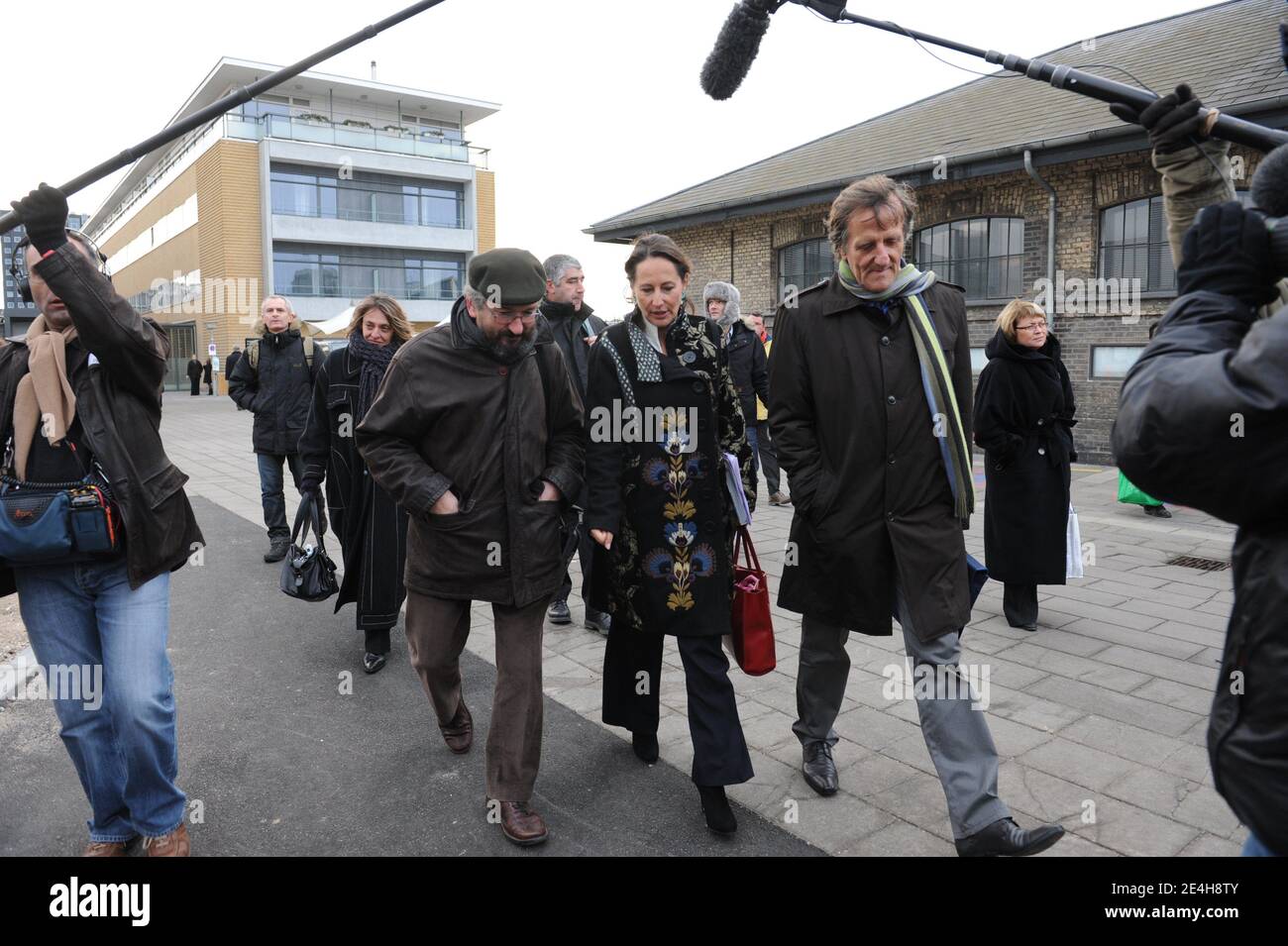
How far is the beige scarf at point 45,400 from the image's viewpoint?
9.55ft

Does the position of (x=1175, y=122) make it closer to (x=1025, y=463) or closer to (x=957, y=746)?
(x=957, y=746)

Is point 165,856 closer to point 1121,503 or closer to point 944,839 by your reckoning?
point 944,839

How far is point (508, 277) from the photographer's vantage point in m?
3.29

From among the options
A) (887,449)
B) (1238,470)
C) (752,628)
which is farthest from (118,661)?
(1238,470)

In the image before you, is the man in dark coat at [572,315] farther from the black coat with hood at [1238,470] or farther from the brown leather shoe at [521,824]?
the black coat with hood at [1238,470]

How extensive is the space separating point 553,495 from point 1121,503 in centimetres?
883

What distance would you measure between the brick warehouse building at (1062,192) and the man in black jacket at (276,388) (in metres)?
8.79

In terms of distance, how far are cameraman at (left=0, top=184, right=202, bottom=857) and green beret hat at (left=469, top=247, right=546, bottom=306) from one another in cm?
106

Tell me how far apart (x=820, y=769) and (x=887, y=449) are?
127 centimetres

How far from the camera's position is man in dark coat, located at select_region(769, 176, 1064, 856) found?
317 cm

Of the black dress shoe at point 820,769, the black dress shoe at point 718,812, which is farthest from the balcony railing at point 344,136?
the black dress shoe at point 718,812

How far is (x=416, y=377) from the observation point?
3.42m

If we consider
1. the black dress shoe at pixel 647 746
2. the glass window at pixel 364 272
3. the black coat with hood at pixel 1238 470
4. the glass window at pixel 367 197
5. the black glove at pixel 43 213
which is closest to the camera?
the black coat with hood at pixel 1238 470

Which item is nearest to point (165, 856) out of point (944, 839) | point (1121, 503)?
point (944, 839)
